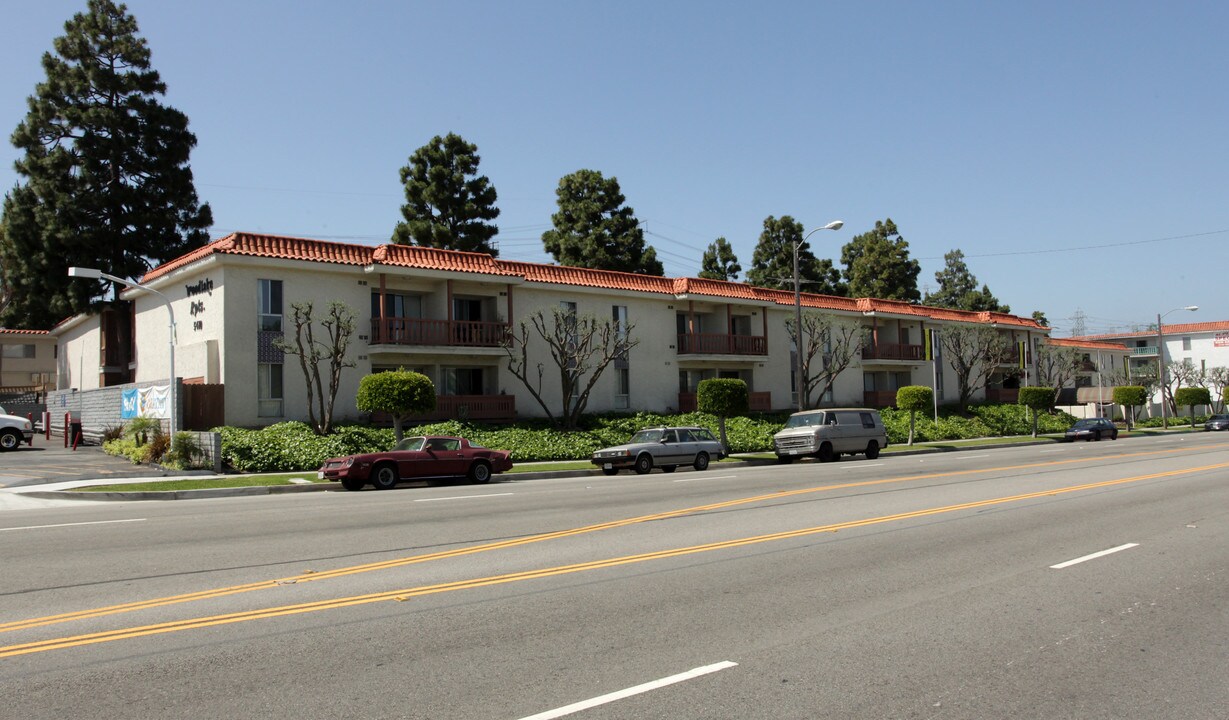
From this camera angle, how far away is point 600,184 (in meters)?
61.0

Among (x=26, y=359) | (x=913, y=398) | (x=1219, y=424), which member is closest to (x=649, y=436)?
(x=913, y=398)

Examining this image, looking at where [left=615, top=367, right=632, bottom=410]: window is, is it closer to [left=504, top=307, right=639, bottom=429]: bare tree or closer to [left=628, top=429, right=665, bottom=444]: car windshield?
[left=504, top=307, right=639, bottom=429]: bare tree

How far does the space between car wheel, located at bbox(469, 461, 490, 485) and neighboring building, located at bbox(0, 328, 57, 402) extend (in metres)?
42.7

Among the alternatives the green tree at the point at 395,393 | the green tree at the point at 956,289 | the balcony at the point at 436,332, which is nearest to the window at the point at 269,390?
the balcony at the point at 436,332

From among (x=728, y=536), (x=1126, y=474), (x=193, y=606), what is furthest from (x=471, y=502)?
(x=1126, y=474)

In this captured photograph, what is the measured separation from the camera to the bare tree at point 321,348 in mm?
29141

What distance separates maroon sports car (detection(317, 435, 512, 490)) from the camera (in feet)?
71.3

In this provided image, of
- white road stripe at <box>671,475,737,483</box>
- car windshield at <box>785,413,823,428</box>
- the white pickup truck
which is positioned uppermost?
the white pickup truck

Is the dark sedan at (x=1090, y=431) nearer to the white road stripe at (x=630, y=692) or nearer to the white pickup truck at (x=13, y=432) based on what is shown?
the white pickup truck at (x=13, y=432)

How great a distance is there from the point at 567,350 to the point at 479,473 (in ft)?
41.9

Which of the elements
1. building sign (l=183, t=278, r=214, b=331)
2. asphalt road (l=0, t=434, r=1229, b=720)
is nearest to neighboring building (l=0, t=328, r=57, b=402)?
building sign (l=183, t=278, r=214, b=331)

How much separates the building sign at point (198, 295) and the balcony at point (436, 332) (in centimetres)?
550

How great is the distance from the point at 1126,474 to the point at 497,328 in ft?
71.6

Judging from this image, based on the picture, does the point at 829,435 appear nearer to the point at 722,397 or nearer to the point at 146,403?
the point at 722,397
